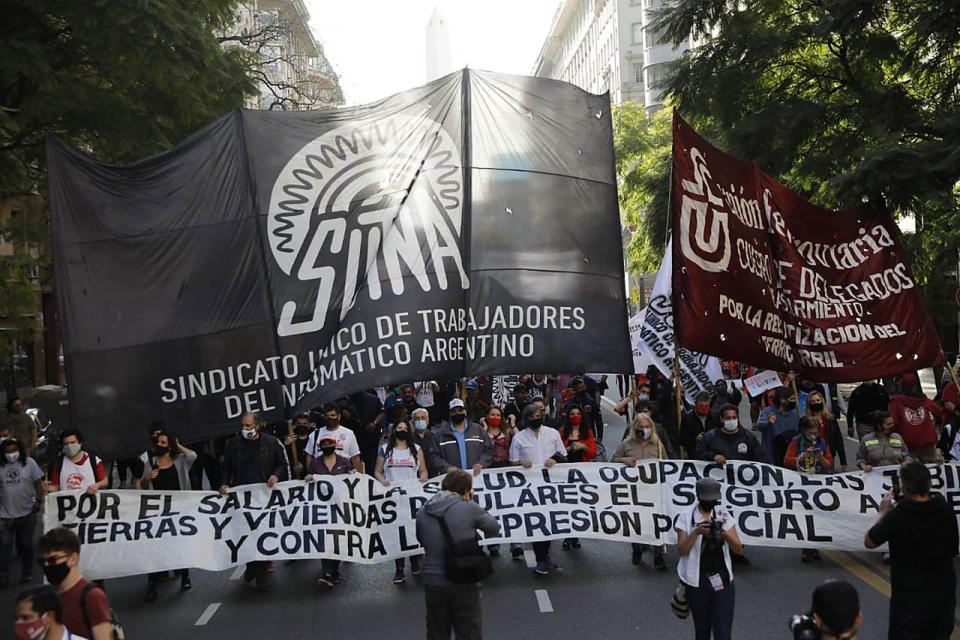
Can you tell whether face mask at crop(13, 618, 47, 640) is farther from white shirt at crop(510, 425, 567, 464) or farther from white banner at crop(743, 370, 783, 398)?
white banner at crop(743, 370, 783, 398)

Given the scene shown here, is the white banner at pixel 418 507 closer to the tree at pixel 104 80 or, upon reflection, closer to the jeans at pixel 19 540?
the jeans at pixel 19 540

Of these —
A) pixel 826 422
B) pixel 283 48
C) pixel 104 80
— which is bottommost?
pixel 826 422

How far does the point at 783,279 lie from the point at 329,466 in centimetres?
487

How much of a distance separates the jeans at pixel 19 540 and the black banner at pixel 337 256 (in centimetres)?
368

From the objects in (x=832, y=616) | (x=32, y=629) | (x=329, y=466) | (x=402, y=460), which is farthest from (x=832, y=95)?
(x=32, y=629)

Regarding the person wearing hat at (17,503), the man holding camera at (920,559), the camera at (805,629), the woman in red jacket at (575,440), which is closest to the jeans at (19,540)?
the person wearing hat at (17,503)

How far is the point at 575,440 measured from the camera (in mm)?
12281

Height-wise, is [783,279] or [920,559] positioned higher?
[783,279]

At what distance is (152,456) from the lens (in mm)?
11508

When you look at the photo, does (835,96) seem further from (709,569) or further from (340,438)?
(709,569)

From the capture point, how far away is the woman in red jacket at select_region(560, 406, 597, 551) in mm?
12039

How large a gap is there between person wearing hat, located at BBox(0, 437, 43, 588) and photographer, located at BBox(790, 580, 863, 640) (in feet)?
30.1

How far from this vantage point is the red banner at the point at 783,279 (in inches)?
421

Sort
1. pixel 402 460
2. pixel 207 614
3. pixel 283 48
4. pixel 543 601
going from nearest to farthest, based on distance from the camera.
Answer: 1. pixel 543 601
2. pixel 207 614
3. pixel 402 460
4. pixel 283 48
